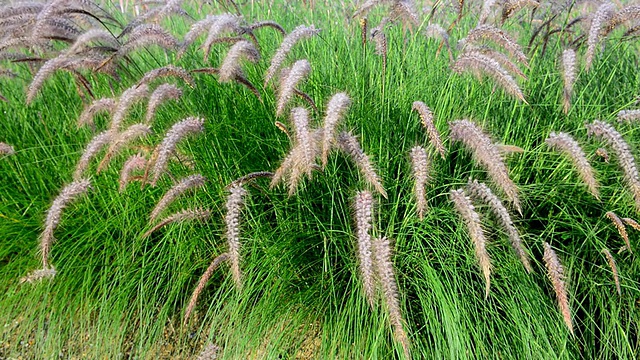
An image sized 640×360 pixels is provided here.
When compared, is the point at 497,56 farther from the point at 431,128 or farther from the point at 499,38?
the point at 431,128

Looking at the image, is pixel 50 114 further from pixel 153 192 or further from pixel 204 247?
pixel 204 247

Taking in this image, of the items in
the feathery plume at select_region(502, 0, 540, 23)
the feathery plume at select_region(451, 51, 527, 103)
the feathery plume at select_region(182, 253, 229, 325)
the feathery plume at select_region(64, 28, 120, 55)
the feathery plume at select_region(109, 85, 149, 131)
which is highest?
the feathery plume at select_region(502, 0, 540, 23)

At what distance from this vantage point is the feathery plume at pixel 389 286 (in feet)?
6.93

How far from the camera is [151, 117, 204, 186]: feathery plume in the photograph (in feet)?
8.16

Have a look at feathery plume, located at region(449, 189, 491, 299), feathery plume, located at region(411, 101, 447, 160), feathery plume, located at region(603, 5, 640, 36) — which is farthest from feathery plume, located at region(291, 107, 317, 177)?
feathery plume, located at region(603, 5, 640, 36)

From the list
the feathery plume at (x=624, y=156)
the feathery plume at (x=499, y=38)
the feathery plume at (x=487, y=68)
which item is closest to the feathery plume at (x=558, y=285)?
the feathery plume at (x=624, y=156)

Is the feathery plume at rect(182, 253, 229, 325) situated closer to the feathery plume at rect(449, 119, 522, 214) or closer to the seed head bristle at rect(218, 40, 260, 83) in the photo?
the seed head bristle at rect(218, 40, 260, 83)

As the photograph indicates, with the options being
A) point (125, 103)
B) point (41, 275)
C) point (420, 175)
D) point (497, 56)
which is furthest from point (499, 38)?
point (41, 275)

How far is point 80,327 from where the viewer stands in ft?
10.8

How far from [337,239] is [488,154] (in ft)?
3.12

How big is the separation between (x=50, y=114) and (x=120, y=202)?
1.04 metres

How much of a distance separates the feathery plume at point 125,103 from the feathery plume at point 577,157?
1.76 meters

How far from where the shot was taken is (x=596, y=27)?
2756 millimetres

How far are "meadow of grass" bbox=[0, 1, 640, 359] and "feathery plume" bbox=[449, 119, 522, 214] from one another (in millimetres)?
264
